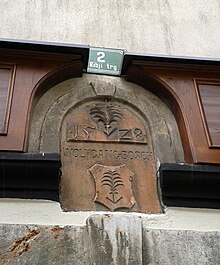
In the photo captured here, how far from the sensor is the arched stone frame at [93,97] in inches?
114

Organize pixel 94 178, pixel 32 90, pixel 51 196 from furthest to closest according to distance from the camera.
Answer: pixel 32 90, pixel 94 178, pixel 51 196

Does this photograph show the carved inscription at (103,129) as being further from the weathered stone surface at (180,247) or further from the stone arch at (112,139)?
the weathered stone surface at (180,247)

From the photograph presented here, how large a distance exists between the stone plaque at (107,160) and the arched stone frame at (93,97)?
0.16 feet

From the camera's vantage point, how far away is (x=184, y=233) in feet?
8.09

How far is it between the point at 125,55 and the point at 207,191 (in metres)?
1.06

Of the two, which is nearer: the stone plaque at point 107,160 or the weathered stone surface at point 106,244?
the weathered stone surface at point 106,244

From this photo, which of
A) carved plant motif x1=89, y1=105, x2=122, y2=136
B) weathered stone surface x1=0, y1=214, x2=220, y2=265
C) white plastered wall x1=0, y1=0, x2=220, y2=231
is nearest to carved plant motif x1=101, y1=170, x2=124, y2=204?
weathered stone surface x1=0, y1=214, x2=220, y2=265

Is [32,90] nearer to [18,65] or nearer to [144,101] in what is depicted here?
[18,65]

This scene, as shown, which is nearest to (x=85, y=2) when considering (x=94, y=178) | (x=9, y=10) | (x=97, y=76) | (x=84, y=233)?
(x=9, y=10)

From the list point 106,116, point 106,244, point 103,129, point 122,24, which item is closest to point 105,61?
point 106,116

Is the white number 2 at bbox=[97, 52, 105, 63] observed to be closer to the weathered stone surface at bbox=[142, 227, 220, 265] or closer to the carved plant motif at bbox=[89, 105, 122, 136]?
the carved plant motif at bbox=[89, 105, 122, 136]

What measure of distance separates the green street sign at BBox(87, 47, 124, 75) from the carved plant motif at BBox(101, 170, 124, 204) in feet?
2.67

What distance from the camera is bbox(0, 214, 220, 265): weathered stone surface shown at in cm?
229

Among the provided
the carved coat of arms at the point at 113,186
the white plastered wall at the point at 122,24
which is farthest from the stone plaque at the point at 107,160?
the white plastered wall at the point at 122,24
